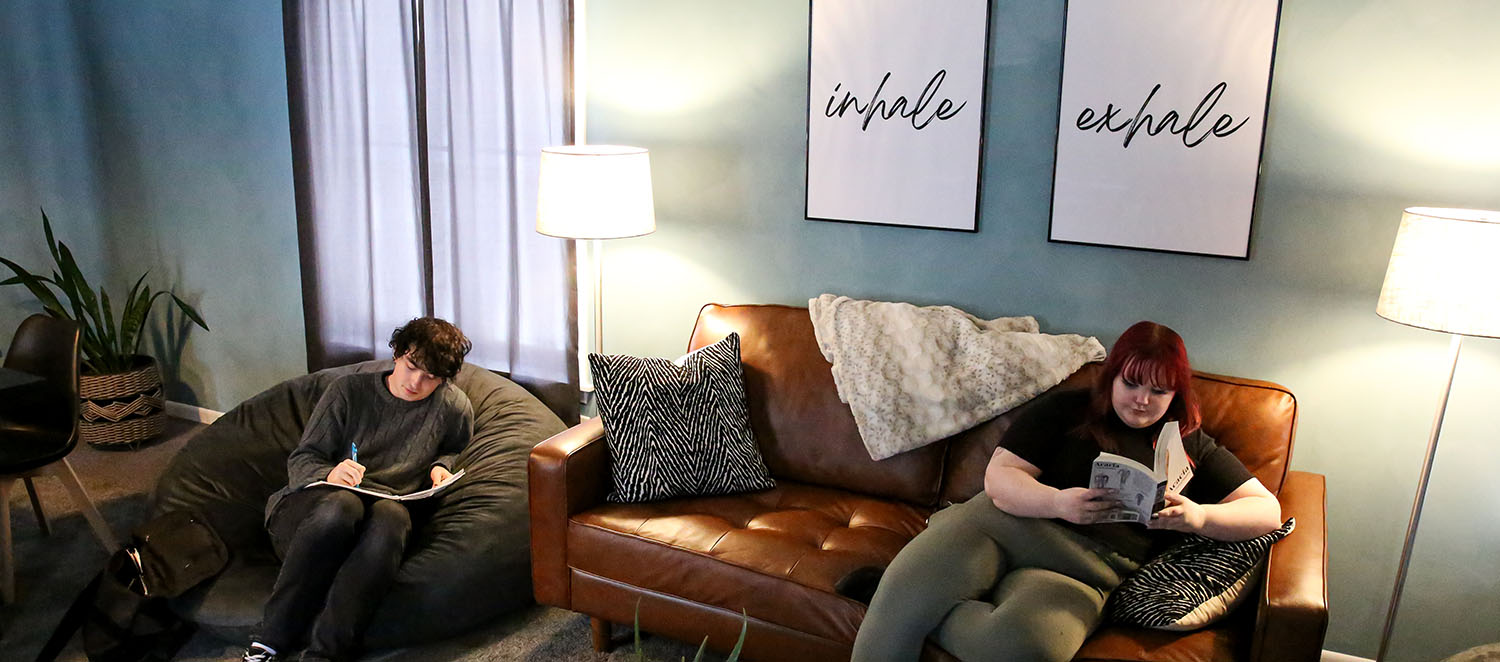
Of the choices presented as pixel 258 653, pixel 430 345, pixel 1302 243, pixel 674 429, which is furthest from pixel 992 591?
pixel 258 653

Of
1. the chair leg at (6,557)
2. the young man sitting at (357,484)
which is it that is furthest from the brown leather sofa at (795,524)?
the chair leg at (6,557)

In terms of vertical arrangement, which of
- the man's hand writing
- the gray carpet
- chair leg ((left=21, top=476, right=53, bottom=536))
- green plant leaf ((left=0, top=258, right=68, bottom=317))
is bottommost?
the gray carpet

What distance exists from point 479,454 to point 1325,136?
2444 millimetres

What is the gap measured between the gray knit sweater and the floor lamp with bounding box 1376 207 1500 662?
2.33 meters

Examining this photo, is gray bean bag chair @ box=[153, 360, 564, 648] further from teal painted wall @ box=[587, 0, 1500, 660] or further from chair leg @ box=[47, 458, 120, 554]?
teal painted wall @ box=[587, 0, 1500, 660]

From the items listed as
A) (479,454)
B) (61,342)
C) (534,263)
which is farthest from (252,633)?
(534,263)

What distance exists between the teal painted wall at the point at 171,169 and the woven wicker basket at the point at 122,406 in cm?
31

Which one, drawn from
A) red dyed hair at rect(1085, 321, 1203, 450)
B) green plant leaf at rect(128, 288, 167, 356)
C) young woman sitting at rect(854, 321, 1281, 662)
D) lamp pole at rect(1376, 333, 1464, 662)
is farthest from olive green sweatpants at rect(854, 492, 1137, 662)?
green plant leaf at rect(128, 288, 167, 356)

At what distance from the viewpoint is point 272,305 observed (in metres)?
4.16

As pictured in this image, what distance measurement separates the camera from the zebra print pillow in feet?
6.77

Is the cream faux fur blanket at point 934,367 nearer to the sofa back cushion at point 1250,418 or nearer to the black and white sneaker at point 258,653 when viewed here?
the sofa back cushion at point 1250,418

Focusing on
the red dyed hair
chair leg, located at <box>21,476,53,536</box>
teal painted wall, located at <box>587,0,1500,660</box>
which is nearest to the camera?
the red dyed hair

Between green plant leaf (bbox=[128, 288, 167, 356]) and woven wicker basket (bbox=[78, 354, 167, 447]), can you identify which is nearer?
woven wicker basket (bbox=[78, 354, 167, 447])

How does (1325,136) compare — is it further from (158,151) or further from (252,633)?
(158,151)
